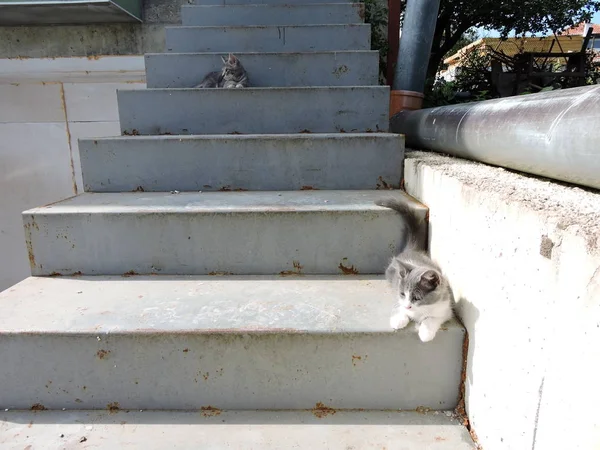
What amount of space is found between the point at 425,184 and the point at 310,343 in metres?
0.82

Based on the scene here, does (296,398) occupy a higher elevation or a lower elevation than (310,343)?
lower

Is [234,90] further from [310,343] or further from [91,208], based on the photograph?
[310,343]

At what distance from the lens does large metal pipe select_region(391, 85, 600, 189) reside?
2.74 ft

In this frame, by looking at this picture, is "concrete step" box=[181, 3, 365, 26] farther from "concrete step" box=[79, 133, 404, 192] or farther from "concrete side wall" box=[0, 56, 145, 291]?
"concrete step" box=[79, 133, 404, 192]

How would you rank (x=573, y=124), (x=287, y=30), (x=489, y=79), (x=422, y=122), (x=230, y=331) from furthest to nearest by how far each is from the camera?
(x=489, y=79), (x=287, y=30), (x=422, y=122), (x=230, y=331), (x=573, y=124)

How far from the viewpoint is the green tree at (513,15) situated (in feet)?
16.4

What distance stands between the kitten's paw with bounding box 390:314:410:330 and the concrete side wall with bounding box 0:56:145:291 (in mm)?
3265

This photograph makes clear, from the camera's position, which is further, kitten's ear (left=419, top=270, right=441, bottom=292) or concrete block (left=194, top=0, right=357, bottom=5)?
concrete block (left=194, top=0, right=357, bottom=5)

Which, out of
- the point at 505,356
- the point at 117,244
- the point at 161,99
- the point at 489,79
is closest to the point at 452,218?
the point at 505,356

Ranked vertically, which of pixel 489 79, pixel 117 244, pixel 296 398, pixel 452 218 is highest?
pixel 489 79

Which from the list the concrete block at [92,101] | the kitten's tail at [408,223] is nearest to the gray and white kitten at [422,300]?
the kitten's tail at [408,223]

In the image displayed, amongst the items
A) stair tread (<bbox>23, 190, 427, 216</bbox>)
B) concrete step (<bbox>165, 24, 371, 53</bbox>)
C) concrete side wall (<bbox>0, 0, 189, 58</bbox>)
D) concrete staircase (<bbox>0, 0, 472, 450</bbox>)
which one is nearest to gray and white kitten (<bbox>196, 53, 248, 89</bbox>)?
concrete staircase (<bbox>0, 0, 472, 450</bbox>)

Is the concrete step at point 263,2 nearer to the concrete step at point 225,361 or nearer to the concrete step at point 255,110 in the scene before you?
the concrete step at point 255,110

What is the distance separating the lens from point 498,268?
1.03 m
